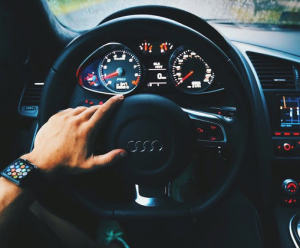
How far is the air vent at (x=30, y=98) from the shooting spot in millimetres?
1723

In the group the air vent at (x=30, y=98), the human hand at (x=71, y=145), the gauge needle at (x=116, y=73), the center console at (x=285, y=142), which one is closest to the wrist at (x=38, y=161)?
the human hand at (x=71, y=145)

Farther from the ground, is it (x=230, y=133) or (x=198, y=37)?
(x=198, y=37)

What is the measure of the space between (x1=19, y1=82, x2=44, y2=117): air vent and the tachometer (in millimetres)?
518

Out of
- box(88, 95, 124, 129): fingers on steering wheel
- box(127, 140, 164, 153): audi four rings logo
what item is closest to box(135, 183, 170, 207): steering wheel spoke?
box(127, 140, 164, 153): audi four rings logo

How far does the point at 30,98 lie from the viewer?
175cm

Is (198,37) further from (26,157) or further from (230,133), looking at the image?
(26,157)

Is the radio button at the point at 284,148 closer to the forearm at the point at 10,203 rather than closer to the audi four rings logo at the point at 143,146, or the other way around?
the audi four rings logo at the point at 143,146

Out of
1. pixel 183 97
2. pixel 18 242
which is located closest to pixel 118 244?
pixel 18 242

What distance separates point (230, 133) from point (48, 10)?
1.23 meters

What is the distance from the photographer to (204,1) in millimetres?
1792

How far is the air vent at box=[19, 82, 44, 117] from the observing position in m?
1.72

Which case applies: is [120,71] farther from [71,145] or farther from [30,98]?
[30,98]

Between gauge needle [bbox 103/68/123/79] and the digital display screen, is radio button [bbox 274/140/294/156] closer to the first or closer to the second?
the digital display screen

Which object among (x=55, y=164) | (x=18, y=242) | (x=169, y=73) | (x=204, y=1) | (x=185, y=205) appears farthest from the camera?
(x=204, y=1)
